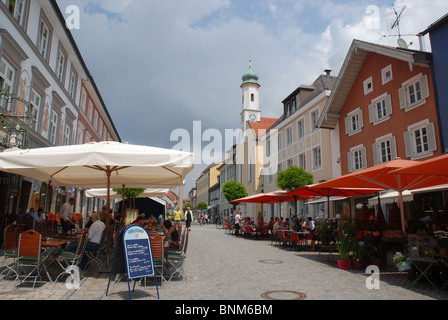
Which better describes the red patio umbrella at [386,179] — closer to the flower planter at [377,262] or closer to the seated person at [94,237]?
the flower planter at [377,262]

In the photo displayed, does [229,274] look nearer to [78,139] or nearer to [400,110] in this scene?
[400,110]

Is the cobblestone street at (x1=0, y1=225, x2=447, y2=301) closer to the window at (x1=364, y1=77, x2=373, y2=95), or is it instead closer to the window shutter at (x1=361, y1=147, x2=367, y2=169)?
the window shutter at (x1=361, y1=147, x2=367, y2=169)

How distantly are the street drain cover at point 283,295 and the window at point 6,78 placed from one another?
980cm

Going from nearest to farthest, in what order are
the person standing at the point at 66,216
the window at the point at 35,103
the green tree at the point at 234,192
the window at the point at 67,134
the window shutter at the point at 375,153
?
the person standing at the point at 66,216, the window at the point at 35,103, the window shutter at the point at 375,153, the window at the point at 67,134, the green tree at the point at 234,192

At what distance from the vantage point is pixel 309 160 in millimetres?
23891

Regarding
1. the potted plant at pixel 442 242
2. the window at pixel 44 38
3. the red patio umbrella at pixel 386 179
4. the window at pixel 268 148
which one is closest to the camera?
the potted plant at pixel 442 242

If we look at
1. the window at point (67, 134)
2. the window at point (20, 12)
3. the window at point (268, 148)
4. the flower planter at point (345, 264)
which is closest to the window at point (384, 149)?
the flower planter at point (345, 264)

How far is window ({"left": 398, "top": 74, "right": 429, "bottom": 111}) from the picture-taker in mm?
13883

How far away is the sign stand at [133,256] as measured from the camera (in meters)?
5.16

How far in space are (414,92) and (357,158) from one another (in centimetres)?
499

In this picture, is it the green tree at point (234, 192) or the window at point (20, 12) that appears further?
the green tree at point (234, 192)

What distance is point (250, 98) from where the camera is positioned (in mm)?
53625

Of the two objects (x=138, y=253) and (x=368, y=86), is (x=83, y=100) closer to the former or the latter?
(x=368, y=86)
